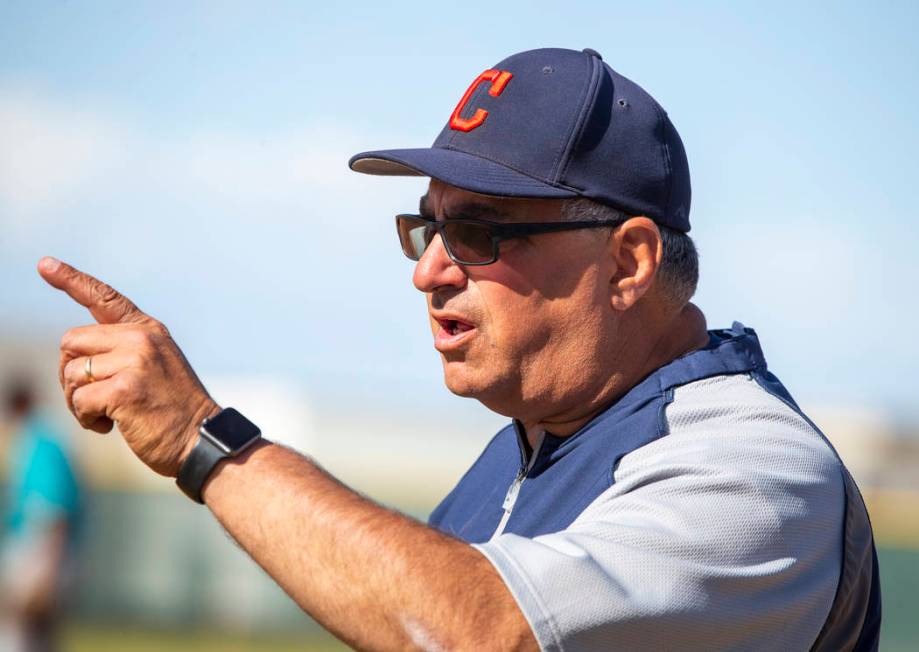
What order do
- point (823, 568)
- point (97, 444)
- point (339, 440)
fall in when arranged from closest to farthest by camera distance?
point (823, 568), point (97, 444), point (339, 440)

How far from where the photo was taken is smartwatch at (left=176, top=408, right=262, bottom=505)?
75.5 inches

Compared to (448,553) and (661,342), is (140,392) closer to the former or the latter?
(448,553)

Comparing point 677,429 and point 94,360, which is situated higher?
point 94,360

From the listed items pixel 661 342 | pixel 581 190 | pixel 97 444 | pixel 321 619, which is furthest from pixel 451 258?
pixel 97 444

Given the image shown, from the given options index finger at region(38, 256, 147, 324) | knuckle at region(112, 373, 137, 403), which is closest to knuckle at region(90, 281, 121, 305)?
index finger at region(38, 256, 147, 324)

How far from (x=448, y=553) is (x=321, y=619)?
0.69ft

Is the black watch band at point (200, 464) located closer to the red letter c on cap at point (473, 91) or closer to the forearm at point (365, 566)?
the forearm at point (365, 566)

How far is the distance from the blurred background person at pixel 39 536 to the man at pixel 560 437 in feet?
16.9

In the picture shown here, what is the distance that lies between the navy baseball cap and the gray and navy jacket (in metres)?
0.36

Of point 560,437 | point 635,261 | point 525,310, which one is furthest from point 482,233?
point 560,437

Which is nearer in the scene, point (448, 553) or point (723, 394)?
point (448, 553)

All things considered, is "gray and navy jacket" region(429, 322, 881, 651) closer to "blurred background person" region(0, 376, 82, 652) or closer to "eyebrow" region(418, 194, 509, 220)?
"eyebrow" region(418, 194, 509, 220)

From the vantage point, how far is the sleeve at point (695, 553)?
179cm

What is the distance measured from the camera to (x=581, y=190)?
7.89ft
